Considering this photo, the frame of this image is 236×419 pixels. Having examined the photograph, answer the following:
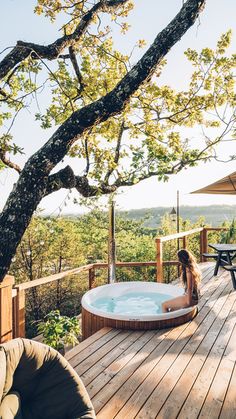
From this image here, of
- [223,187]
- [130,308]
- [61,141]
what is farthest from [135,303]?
[61,141]

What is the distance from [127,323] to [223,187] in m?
4.07

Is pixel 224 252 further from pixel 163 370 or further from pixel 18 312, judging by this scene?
pixel 18 312

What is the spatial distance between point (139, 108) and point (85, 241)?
17044 millimetres

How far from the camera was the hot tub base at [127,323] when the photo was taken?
3.81 meters

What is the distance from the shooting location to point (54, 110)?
5.71 metres

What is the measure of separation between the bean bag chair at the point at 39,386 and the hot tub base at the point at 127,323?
7.13ft

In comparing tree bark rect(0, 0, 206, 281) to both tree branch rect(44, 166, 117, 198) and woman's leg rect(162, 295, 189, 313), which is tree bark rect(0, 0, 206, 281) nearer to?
tree branch rect(44, 166, 117, 198)

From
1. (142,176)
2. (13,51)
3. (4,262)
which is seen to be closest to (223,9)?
(142,176)

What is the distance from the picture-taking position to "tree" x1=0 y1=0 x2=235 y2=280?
2.66m

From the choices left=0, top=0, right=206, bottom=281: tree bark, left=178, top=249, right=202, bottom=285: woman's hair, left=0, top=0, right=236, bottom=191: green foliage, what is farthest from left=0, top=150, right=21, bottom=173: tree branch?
left=178, top=249, right=202, bottom=285: woman's hair

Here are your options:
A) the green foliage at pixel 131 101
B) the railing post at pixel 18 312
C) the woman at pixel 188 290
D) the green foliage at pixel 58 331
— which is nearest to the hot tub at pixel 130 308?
the woman at pixel 188 290

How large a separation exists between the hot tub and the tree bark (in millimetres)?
1752

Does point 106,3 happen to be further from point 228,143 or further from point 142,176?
point 228,143

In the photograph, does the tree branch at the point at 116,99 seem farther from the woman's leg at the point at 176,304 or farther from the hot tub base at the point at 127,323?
the woman's leg at the point at 176,304
